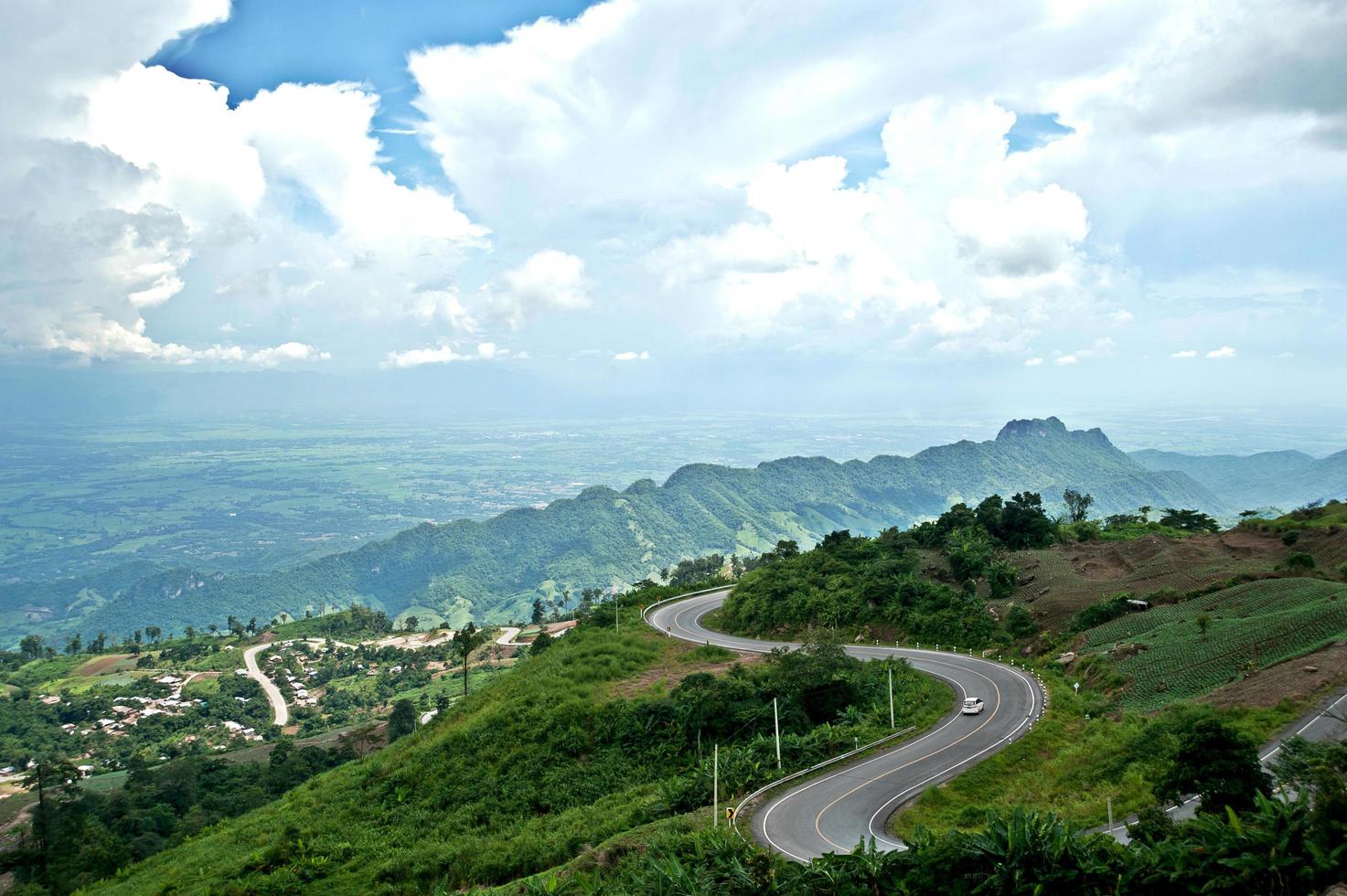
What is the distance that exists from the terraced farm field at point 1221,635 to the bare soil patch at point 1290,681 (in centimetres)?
100

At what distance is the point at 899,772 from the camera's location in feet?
84.8

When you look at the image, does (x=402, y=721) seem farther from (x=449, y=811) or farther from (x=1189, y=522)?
(x=1189, y=522)

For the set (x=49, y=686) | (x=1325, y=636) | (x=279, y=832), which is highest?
(x=1325, y=636)

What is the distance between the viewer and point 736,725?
3127 cm

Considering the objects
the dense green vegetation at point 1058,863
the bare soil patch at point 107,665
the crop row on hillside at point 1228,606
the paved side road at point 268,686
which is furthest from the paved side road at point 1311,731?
the bare soil patch at point 107,665

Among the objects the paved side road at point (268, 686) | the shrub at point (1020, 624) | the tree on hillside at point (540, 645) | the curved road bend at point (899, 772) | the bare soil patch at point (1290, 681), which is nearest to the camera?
the curved road bend at point (899, 772)

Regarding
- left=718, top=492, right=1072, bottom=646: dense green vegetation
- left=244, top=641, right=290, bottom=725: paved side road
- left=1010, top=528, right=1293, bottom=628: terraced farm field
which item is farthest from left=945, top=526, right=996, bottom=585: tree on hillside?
left=244, top=641, right=290, bottom=725: paved side road

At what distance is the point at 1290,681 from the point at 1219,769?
13068 mm

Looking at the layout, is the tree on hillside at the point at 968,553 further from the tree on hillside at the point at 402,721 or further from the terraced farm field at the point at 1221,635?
the tree on hillside at the point at 402,721

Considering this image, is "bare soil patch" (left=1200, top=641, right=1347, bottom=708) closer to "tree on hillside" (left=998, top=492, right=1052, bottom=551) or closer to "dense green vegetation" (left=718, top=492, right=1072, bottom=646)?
"dense green vegetation" (left=718, top=492, right=1072, bottom=646)

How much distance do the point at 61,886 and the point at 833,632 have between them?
41.4m

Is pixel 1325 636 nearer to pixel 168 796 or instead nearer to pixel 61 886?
pixel 61 886

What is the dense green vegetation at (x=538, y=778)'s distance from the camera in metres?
25.9

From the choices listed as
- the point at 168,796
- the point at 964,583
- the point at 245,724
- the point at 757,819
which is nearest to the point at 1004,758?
the point at 757,819
